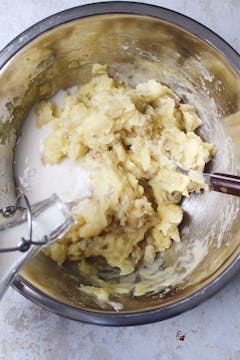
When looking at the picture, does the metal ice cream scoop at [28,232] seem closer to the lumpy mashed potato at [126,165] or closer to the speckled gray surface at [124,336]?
the lumpy mashed potato at [126,165]

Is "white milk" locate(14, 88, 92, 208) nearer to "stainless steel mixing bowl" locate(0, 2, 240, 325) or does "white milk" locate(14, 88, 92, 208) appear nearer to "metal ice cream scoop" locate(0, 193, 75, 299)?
"stainless steel mixing bowl" locate(0, 2, 240, 325)

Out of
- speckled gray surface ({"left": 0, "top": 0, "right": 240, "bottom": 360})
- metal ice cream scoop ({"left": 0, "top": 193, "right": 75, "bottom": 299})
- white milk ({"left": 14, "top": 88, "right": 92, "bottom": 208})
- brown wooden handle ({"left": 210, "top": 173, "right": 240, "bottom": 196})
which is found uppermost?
white milk ({"left": 14, "top": 88, "right": 92, "bottom": 208})

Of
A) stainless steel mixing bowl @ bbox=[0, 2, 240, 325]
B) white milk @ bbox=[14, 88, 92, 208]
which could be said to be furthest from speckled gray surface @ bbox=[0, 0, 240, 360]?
white milk @ bbox=[14, 88, 92, 208]

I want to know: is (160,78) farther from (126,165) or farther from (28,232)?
(28,232)

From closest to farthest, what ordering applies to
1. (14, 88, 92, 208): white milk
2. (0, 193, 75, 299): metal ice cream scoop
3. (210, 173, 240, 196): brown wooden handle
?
(0, 193, 75, 299): metal ice cream scoop < (210, 173, 240, 196): brown wooden handle < (14, 88, 92, 208): white milk

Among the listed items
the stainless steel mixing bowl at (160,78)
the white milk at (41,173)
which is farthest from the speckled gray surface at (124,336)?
the white milk at (41,173)

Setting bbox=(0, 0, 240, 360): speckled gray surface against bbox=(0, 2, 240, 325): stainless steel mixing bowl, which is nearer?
bbox=(0, 2, 240, 325): stainless steel mixing bowl

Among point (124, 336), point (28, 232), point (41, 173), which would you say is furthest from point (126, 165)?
point (124, 336)

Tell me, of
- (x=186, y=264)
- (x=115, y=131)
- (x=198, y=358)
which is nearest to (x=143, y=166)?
(x=115, y=131)
